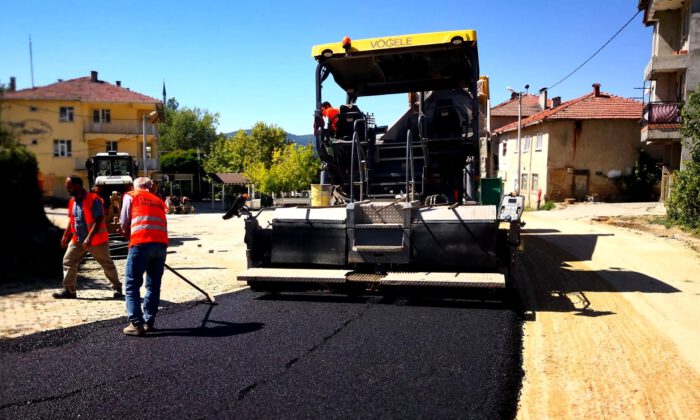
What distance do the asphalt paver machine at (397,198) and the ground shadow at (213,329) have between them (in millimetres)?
956

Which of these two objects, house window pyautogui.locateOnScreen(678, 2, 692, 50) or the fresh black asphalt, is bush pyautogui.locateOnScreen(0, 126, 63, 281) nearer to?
the fresh black asphalt

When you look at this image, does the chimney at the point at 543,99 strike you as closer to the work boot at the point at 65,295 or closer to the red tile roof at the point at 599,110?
the red tile roof at the point at 599,110

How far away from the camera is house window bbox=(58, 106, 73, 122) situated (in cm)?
170

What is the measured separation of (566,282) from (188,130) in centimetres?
6649

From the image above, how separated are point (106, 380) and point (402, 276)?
3.10 m

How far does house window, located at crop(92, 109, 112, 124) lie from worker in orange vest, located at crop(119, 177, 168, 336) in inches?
81.8

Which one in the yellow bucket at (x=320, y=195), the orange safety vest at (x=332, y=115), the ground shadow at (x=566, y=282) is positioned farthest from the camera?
the orange safety vest at (x=332, y=115)

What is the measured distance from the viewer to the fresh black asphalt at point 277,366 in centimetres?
337

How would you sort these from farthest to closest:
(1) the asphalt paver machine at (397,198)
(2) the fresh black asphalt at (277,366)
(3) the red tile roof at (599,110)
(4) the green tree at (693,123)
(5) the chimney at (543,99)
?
1. (5) the chimney at (543,99)
2. (3) the red tile roof at (599,110)
3. (4) the green tree at (693,123)
4. (1) the asphalt paver machine at (397,198)
5. (2) the fresh black asphalt at (277,366)

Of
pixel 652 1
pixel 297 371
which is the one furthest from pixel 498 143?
pixel 297 371

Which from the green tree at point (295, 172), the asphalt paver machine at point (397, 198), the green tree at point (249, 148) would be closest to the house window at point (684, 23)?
the asphalt paver machine at point (397, 198)

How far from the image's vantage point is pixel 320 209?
6.61 meters

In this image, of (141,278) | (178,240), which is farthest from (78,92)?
(178,240)

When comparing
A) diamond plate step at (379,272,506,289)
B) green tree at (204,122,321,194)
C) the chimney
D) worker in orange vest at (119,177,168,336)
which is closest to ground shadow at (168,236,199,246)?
worker in orange vest at (119,177,168,336)
